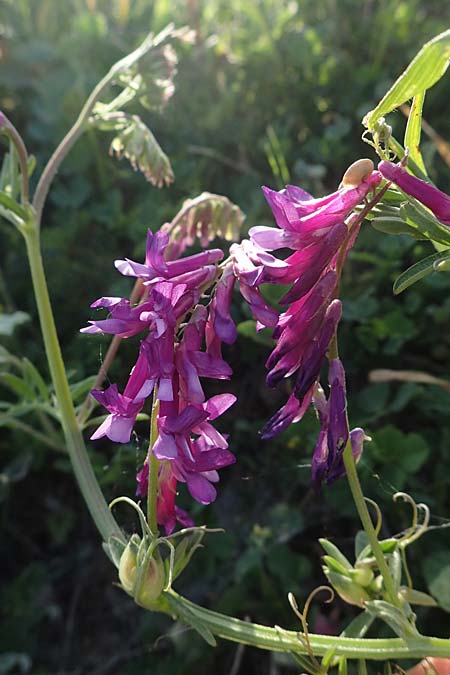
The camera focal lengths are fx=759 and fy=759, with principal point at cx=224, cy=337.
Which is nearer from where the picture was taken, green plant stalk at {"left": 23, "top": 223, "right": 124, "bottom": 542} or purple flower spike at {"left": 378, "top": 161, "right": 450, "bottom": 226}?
purple flower spike at {"left": 378, "top": 161, "right": 450, "bottom": 226}

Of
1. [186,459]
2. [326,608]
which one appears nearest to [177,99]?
[326,608]

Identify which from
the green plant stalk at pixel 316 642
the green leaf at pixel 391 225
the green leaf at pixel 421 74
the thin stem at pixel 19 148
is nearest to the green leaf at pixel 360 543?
the green plant stalk at pixel 316 642

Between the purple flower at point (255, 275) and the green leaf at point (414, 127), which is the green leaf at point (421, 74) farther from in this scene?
the purple flower at point (255, 275)

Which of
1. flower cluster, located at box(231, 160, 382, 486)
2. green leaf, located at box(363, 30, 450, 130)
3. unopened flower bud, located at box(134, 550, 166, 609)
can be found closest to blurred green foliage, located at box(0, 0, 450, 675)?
unopened flower bud, located at box(134, 550, 166, 609)

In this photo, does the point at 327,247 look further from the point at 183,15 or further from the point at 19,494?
the point at 183,15

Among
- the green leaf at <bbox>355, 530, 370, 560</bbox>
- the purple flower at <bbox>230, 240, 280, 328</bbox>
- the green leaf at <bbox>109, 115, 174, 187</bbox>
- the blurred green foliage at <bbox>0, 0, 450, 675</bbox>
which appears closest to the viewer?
the purple flower at <bbox>230, 240, 280, 328</bbox>

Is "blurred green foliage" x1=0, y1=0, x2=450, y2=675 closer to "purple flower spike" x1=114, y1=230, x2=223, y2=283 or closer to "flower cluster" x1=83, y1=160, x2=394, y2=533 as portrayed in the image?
"flower cluster" x1=83, y1=160, x2=394, y2=533

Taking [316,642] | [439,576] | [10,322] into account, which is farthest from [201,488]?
[10,322]
